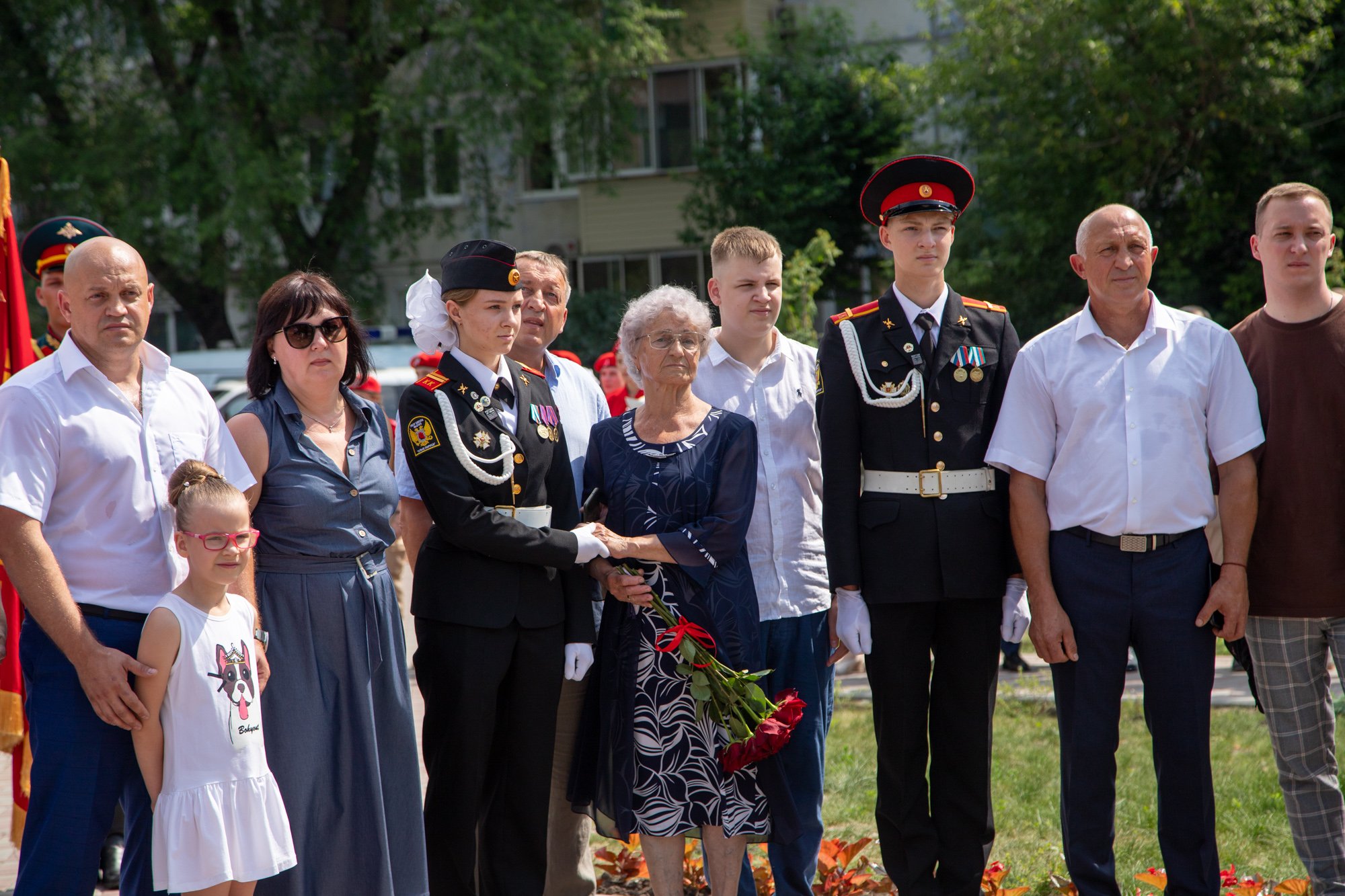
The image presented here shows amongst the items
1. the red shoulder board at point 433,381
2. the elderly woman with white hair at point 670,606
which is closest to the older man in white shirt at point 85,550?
the red shoulder board at point 433,381

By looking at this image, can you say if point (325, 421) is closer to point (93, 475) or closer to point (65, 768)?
point (93, 475)

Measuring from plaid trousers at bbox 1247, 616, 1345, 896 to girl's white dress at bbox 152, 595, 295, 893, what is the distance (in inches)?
122

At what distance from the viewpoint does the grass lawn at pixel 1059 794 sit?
4703 mm

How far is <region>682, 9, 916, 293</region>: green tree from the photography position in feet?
65.9

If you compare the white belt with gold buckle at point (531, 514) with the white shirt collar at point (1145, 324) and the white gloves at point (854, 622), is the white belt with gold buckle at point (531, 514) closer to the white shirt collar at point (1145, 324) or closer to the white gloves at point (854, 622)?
the white gloves at point (854, 622)

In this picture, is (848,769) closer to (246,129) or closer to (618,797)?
(618,797)

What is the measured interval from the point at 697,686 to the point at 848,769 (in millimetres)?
2532

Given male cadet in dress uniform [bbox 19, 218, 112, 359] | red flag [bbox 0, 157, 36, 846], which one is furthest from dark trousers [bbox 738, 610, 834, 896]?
male cadet in dress uniform [bbox 19, 218, 112, 359]

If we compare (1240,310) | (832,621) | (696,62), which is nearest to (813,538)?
(832,621)

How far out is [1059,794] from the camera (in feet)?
18.6

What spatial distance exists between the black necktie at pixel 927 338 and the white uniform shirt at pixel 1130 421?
10.6 inches

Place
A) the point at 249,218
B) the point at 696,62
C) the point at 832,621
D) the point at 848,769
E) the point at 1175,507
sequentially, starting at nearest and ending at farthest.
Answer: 1. the point at 1175,507
2. the point at 832,621
3. the point at 848,769
4. the point at 249,218
5. the point at 696,62

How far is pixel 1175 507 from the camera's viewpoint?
12.5 feet

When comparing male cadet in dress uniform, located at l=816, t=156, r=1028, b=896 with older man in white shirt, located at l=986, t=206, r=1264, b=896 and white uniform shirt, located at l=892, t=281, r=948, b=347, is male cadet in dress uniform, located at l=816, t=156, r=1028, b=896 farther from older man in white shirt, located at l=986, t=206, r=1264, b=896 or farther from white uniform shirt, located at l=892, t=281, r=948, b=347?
older man in white shirt, located at l=986, t=206, r=1264, b=896
